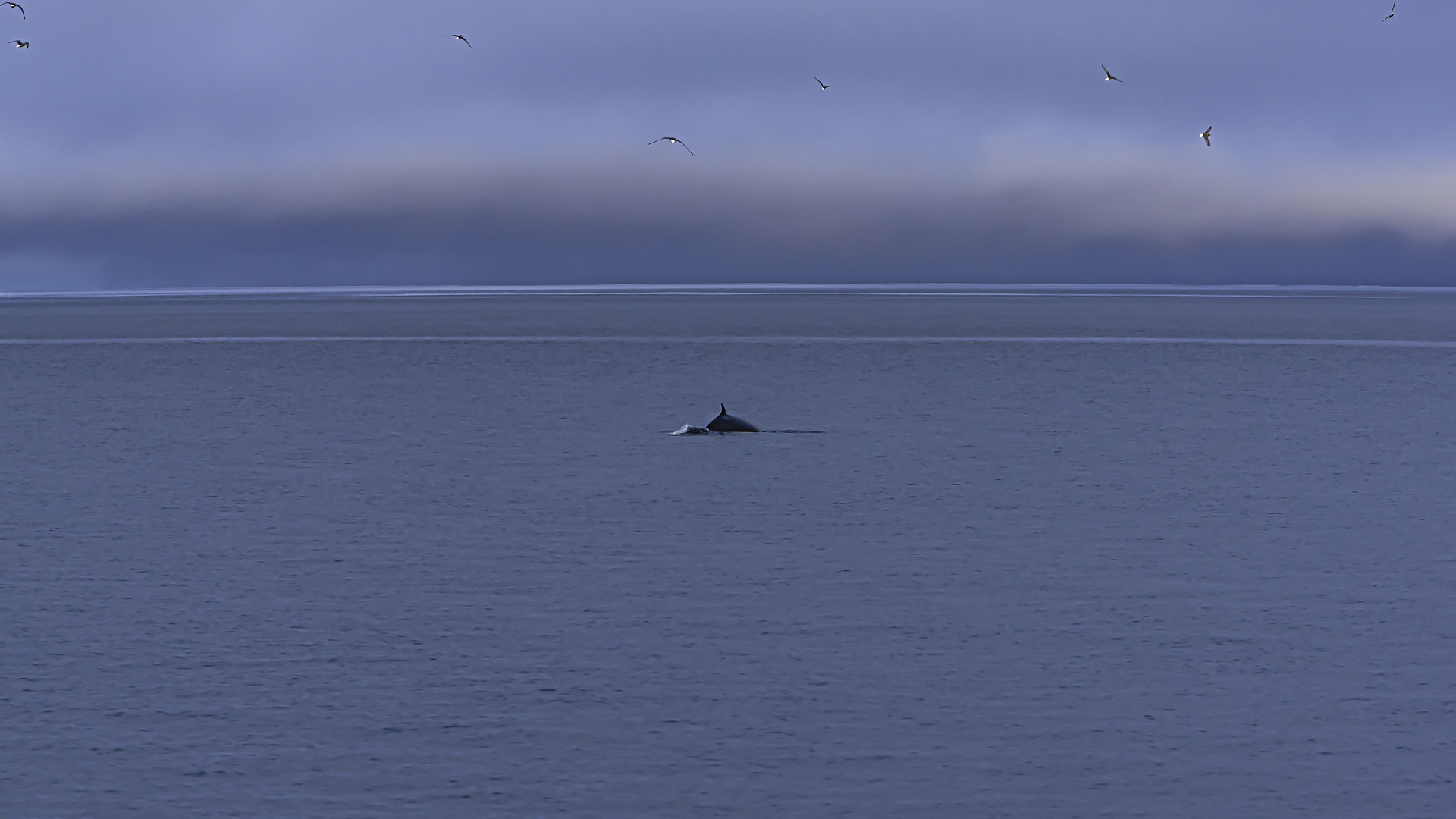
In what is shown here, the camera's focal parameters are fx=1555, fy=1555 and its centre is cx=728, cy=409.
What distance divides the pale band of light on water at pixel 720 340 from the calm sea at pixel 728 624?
11032 centimetres

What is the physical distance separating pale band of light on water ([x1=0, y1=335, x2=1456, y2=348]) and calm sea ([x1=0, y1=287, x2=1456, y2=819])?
11032 cm

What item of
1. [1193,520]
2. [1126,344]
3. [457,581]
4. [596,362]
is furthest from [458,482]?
[1126,344]

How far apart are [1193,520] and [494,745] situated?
2612 cm

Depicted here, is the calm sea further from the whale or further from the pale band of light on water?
the pale band of light on water

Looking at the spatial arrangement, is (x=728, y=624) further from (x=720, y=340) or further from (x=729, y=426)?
(x=720, y=340)

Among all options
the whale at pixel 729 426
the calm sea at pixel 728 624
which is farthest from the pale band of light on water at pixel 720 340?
the calm sea at pixel 728 624

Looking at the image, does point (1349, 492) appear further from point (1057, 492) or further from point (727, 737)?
point (727, 737)

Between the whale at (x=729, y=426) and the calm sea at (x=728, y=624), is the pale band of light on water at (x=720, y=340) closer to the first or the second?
the whale at (x=729, y=426)

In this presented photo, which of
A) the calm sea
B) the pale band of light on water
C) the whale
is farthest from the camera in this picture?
the pale band of light on water

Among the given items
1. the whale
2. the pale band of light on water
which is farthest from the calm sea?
the pale band of light on water

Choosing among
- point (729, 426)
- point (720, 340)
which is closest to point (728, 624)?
point (729, 426)

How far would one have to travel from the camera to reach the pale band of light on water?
17662 centimetres

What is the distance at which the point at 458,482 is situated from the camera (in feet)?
166

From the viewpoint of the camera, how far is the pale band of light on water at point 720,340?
579 ft
